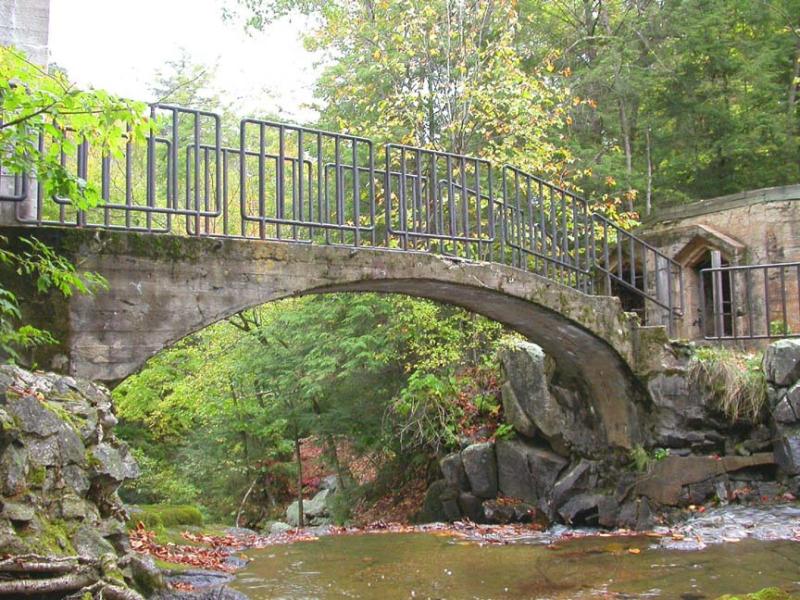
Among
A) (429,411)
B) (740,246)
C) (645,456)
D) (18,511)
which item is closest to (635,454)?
(645,456)

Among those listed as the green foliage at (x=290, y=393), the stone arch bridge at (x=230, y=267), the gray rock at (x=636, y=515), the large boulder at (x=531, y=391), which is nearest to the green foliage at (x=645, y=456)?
the gray rock at (x=636, y=515)

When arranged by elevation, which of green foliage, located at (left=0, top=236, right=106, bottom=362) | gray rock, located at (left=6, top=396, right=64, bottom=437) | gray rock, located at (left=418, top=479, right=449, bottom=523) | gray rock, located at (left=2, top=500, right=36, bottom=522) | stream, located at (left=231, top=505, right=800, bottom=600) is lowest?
gray rock, located at (left=418, top=479, right=449, bottom=523)

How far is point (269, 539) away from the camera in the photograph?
1130 cm

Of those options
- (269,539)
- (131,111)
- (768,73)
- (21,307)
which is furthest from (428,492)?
(768,73)

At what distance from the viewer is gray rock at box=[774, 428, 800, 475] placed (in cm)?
980

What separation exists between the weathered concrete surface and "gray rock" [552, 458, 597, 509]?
9.93 feet

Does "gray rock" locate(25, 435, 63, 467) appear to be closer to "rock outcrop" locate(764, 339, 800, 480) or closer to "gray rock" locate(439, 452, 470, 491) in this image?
"rock outcrop" locate(764, 339, 800, 480)

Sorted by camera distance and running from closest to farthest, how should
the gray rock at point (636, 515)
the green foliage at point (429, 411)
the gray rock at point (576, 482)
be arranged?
the gray rock at point (636, 515) → the gray rock at point (576, 482) → the green foliage at point (429, 411)

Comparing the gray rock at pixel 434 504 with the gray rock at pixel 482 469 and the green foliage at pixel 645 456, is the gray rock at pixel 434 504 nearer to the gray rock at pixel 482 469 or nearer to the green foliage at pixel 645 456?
the gray rock at pixel 482 469

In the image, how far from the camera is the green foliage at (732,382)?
10.2m

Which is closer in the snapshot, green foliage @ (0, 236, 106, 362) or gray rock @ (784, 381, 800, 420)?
green foliage @ (0, 236, 106, 362)

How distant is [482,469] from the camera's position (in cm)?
1248

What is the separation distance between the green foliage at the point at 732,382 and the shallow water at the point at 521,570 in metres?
2.07

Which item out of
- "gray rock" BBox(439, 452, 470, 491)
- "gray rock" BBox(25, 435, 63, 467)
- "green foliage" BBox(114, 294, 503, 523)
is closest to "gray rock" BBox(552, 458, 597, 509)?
"gray rock" BBox(439, 452, 470, 491)
